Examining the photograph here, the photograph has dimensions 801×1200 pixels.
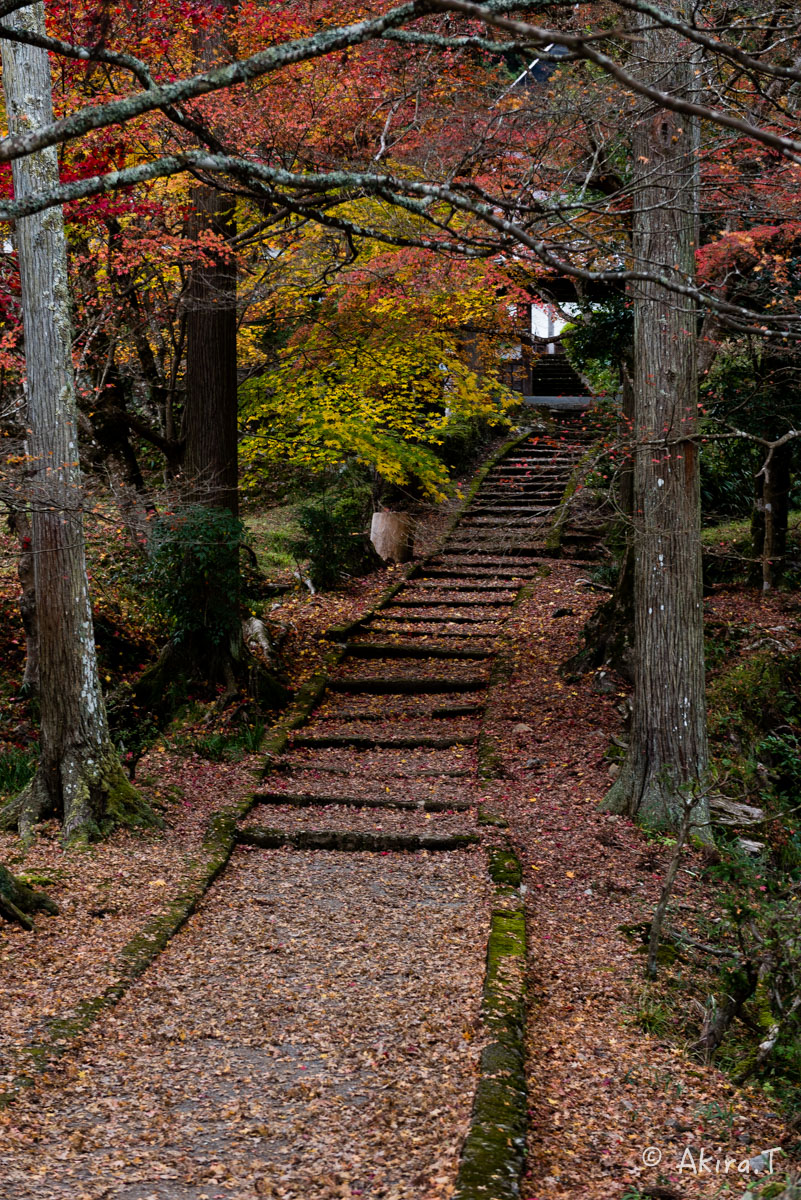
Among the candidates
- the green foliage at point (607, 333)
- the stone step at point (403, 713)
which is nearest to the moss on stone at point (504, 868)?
the stone step at point (403, 713)

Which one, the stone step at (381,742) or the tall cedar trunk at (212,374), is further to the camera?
the tall cedar trunk at (212,374)

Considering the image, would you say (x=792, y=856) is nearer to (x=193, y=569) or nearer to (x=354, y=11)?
(x=193, y=569)

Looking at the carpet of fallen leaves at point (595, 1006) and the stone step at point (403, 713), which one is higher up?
the stone step at point (403, 713)

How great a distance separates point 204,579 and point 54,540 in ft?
9.88

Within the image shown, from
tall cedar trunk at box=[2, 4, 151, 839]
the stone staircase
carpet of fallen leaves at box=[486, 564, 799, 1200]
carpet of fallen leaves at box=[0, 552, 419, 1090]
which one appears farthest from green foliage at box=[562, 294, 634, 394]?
carpet of fallen leaves at box=[0, 552, 419, 1090]

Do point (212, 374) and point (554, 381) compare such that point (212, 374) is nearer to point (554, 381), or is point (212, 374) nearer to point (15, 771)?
point (15, 771)

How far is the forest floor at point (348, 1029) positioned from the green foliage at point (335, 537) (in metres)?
6.43

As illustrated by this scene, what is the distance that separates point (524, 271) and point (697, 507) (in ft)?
10.4

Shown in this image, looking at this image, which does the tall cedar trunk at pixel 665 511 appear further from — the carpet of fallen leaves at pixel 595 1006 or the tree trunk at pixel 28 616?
the tree trunk at pixel 28 616

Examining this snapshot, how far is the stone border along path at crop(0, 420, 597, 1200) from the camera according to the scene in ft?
11.8

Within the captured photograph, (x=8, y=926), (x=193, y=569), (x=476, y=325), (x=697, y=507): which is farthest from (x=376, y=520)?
(x=8, y=926)

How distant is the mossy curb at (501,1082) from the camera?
3.41 meters

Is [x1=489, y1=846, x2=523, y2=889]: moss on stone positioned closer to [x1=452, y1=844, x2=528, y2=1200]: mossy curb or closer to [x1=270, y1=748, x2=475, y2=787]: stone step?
[x1=452, y1=844, x2=528, y2=1200]: mossy curb

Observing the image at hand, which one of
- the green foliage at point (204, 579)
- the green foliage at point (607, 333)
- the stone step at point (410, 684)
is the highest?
the green foliage at point (607, 333)
